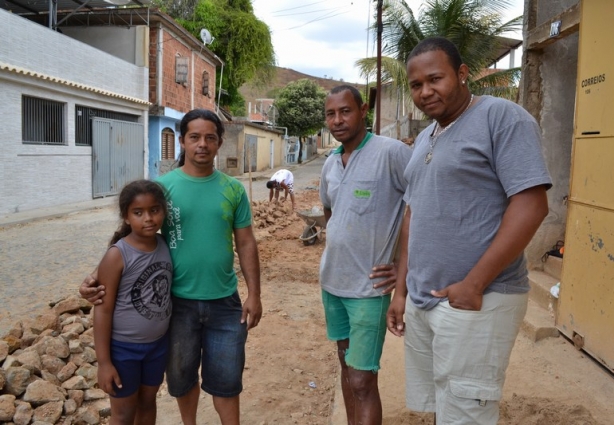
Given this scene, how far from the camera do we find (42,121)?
505 inches

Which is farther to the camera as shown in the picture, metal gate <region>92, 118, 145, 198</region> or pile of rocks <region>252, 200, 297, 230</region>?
metal gate <region>92, 118, 145, 198</region>

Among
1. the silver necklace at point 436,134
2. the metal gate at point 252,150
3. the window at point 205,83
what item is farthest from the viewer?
the metal gate at point 252,150

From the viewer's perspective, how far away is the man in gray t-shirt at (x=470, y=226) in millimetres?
1645

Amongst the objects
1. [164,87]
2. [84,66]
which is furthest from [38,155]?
[164,87]

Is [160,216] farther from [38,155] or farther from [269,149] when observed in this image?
[269,149]

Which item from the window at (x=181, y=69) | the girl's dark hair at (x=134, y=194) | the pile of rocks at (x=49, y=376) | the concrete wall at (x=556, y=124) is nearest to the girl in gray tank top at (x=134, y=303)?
the girl's dark hair at (x=134, y=194)

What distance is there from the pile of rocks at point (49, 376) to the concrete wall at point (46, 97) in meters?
8.71

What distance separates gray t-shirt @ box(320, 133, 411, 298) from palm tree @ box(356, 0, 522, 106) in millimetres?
11964

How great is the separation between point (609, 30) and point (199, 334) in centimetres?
324

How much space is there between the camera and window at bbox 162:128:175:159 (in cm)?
2067

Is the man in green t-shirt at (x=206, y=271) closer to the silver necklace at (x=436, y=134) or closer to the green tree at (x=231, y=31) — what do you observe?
the silver necklace at (x=436, y=134)

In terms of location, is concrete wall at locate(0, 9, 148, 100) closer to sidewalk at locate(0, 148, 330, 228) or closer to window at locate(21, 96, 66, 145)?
window at locate(21, 96, 66, 145)

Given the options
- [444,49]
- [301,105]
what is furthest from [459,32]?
[301,105]

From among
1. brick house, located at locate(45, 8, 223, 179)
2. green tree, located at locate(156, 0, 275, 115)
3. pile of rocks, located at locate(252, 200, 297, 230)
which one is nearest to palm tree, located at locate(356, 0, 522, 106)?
pile of rocks, located at locate(252, 200, 297, 230)
